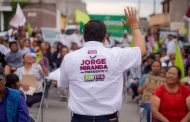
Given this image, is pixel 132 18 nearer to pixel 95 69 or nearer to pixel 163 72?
pixel 95 69

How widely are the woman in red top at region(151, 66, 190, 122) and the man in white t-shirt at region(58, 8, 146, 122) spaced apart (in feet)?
9.72

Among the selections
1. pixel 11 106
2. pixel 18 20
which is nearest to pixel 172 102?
pixel 11 106

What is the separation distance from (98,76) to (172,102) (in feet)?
10.0

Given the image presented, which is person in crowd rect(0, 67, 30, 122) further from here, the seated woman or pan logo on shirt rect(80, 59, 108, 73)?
the seated woman

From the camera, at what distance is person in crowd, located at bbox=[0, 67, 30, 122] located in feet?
17.2

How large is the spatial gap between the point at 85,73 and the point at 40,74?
23.8 feet

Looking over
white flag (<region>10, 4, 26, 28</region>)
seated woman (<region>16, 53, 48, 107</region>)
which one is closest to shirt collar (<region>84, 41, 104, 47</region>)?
seated woman (<region>16, 53, 48, 107</region>)

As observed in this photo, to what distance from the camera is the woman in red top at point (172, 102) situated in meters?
7.84

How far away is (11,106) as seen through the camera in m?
5.23

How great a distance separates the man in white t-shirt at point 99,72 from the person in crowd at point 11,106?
0.50m

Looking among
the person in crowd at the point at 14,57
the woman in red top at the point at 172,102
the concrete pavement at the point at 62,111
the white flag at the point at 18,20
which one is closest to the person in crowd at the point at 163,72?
the concrete pavement at the point at 62,111

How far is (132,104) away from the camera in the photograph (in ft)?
51.5

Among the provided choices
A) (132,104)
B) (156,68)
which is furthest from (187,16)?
(156,68)

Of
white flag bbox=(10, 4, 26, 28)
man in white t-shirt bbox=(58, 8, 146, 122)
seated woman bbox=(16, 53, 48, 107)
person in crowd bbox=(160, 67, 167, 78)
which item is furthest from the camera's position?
white flag bbox=(10, 4, 26, 28)
